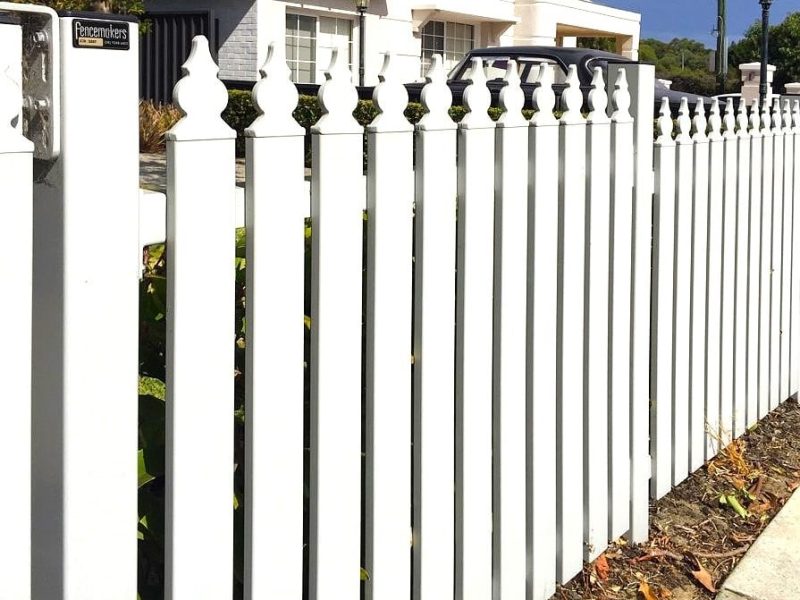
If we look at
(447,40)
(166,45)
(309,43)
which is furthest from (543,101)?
(447,40)

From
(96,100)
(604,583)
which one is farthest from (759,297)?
(96,100)

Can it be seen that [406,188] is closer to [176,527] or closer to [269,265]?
[269,265]

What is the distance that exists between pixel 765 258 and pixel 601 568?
83.5 inches

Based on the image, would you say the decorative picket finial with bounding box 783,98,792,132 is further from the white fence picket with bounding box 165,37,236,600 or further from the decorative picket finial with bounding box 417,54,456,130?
the white fence picket with bounding box 165,37,236,600

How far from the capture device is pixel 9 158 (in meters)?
1.55

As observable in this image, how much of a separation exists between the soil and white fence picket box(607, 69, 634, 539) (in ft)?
0.52

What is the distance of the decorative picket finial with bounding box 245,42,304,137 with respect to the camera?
6.41 feet

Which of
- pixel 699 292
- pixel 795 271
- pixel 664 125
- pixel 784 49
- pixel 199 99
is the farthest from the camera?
pixel 784 49

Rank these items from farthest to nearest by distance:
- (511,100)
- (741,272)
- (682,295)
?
(741,272)
(682,295)
(511,100)

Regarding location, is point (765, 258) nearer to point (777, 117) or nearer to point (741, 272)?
point (741, 272)

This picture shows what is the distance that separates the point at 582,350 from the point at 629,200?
56cm

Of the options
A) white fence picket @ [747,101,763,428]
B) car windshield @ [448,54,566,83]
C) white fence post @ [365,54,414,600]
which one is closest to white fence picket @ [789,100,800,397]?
white fence picket @ [747,101,763,428]

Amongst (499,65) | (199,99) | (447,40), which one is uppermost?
(447,40)

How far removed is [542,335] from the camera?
3006 mm
